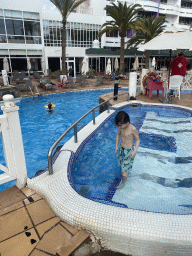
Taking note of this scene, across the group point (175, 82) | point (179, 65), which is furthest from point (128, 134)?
point (179, 65)

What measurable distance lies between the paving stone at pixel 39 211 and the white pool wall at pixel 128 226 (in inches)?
2.9

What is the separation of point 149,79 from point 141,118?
2.77m

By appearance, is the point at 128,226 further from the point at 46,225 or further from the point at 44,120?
the point at 44,120

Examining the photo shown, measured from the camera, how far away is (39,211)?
2.72 metres

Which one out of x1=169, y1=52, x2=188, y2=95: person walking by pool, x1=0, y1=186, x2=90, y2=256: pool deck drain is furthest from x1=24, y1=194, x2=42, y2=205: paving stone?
x1=169, y1=52, x2=188, y2=95: person walking by pool

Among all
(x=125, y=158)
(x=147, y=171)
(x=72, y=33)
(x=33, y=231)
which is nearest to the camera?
(x=33, y=231)

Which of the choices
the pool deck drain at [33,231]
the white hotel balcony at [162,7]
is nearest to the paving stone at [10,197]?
the pool deck drain at [33,231]

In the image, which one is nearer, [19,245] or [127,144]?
[19,245]

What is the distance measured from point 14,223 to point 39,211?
1.12 ft

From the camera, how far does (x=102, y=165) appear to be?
4.83 m

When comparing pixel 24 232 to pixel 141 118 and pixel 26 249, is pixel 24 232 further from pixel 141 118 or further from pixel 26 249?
pixel 141 118

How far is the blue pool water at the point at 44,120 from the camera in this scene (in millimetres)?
6645

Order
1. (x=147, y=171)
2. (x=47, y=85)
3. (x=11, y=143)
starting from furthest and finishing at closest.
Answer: (x=47, y=85) → (x=147, y=171) → (x=11, y=143)

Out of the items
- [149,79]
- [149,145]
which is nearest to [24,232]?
[149,145]
